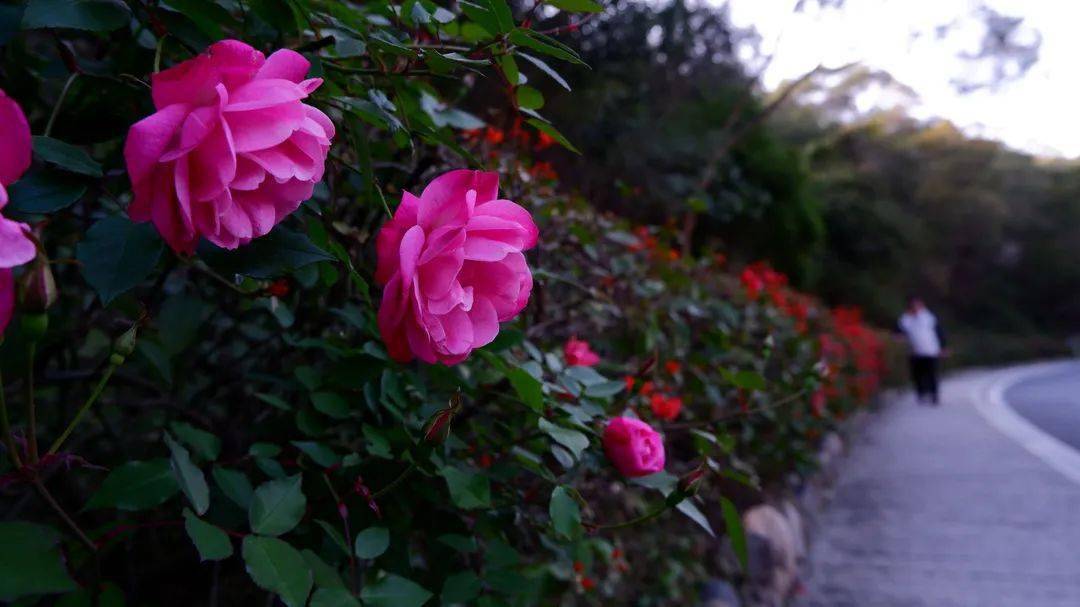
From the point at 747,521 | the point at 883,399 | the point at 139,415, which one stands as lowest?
the point at 883,399

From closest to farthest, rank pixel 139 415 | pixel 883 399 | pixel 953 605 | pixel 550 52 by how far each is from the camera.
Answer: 1. pixel 550 52
2. pixel 139 415
3. pixel 953 605
4. pixel 883 399

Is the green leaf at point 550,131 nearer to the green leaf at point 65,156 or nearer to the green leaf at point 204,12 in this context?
the green leaf at point 204,12

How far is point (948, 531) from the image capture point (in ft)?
14.7

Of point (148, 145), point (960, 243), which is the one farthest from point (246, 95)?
point (960, 243)

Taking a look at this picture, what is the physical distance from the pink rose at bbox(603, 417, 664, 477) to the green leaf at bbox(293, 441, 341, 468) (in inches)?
13.9

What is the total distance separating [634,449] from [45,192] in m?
0.71

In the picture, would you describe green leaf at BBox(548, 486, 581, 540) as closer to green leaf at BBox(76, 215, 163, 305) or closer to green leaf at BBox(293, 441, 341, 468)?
green leaf at BBox(293, 441, 341, 468)

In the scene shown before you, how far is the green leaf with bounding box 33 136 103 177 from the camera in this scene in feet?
2.24

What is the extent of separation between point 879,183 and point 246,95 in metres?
23.7

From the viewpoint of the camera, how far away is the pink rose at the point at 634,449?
3.46 ft

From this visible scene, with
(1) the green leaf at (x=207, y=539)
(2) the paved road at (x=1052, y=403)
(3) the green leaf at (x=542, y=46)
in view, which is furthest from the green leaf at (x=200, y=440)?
(2) the paved road at (x=1052, y=403)

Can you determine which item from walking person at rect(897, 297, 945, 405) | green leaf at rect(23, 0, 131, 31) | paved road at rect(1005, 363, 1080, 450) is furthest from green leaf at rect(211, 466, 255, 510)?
walking person at rect(897, 297, 945, 405)

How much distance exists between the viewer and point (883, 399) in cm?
1233

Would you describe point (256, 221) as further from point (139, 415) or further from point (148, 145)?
point (139, 415)
